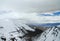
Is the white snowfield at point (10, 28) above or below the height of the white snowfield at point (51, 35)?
above

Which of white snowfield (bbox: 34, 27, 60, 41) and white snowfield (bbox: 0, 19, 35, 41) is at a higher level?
white snowfield (bbox: 0, 19, 35, 41)

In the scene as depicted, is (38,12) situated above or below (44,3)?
below

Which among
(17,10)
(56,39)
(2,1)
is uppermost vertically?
(2,1)

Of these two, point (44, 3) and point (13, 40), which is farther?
point (44, 3)

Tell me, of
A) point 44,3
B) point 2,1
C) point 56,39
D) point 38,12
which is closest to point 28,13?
point 38,12

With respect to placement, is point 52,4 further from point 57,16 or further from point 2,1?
point 2,1

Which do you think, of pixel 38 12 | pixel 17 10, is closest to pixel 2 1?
pixel 17 10

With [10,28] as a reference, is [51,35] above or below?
below
